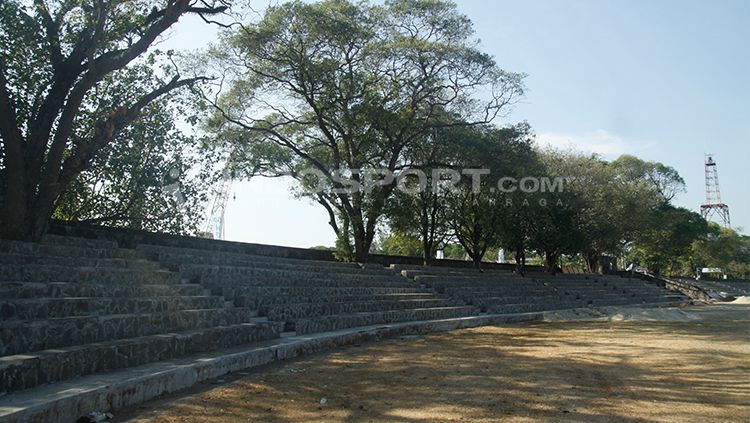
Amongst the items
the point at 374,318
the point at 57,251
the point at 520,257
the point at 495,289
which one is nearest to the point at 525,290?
the point at 495,289

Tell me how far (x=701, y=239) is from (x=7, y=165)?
188ft

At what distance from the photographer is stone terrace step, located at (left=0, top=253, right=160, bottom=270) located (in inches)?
297

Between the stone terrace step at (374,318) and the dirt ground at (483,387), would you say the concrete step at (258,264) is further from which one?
the dirt ground at (483,387)

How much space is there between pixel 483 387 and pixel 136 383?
4051mm

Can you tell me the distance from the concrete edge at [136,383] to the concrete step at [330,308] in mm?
794

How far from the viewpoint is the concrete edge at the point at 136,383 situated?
4.49 meters

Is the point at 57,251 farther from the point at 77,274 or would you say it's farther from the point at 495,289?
the point at 495,289

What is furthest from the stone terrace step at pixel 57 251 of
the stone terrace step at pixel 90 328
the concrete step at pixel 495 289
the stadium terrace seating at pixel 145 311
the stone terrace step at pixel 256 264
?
the concrete step at pixel 495 289

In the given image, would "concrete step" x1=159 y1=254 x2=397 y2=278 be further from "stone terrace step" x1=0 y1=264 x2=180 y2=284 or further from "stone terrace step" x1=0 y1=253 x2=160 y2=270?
"stone terrace step" x1=0 y1=264 x2=180 y2=284

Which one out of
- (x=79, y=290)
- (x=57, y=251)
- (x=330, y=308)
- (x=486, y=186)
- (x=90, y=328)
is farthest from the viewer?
(x=486, y=186)

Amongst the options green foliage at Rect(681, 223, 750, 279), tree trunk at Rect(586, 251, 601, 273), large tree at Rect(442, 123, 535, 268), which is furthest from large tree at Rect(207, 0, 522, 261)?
green foliage at Rect(681, 223, 750, 279)

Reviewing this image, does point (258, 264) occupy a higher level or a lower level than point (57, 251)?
lower

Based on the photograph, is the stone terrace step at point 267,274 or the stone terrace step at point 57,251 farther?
the stone terrace step at point 267,274

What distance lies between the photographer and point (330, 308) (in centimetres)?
1313
